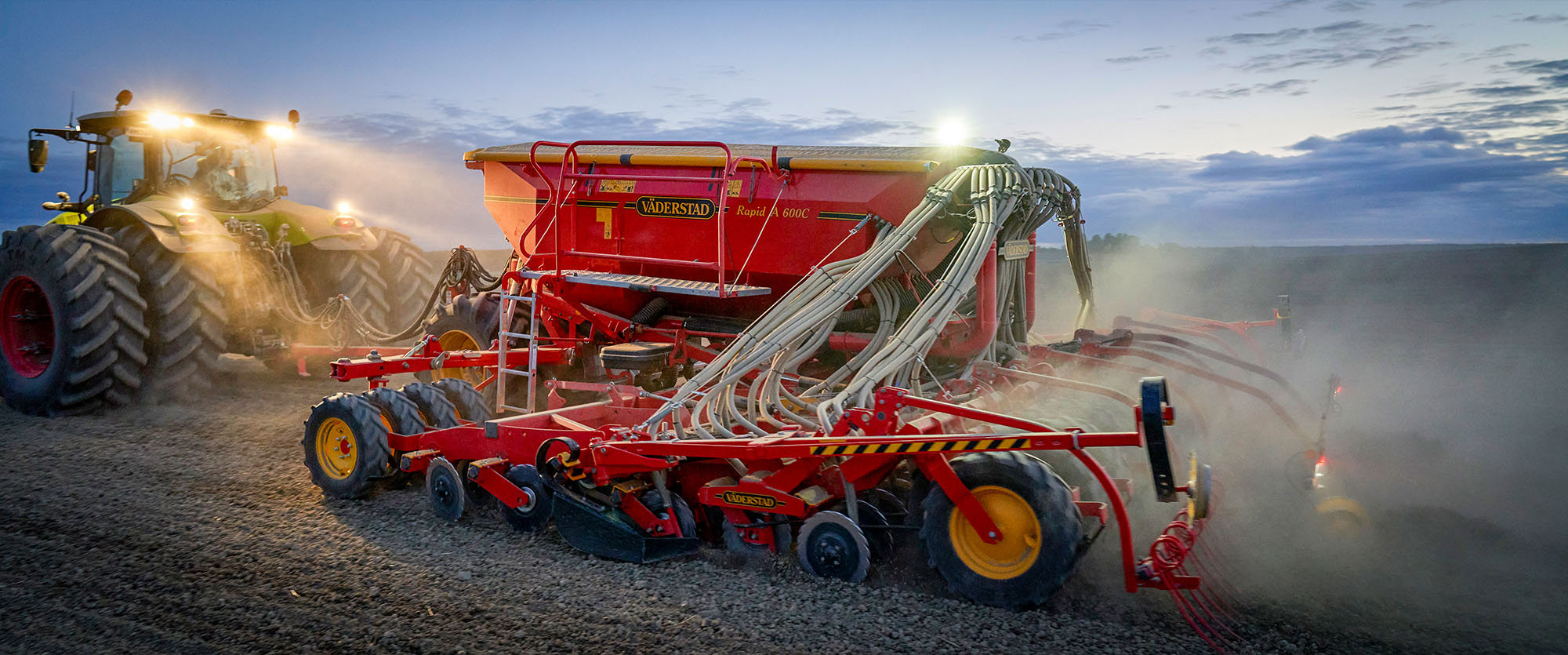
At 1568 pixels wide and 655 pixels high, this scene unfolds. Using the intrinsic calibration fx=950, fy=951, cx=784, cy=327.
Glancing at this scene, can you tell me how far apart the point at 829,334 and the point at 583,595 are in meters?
1.65

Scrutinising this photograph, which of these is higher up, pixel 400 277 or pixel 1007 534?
pixel 400 277

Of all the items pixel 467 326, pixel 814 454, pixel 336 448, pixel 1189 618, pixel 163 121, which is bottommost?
pixel 1189 618

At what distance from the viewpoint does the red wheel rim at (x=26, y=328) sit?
724cm

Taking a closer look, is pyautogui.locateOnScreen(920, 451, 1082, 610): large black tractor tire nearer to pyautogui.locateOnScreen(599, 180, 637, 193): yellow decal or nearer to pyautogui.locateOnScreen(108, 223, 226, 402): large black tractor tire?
pyautogui.locateOnScreen(599, 180, 637, 193): yellow decal

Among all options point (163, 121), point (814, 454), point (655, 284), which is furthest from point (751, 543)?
point (163, 121)

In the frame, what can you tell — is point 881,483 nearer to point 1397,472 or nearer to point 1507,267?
point 1397,472

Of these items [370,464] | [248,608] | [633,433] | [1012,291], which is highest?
[1012,291]

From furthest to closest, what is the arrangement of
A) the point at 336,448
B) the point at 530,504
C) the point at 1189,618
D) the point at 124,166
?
the point at 124,166, the point at 336,448, the point at 530,504, the point at 1189,618

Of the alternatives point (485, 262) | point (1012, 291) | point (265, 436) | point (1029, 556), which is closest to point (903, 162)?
point (1012, 291)

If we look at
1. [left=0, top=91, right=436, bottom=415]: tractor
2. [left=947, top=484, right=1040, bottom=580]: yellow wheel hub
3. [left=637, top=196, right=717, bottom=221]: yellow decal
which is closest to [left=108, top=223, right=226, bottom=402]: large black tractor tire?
[left=0, top=91, right=436, bottom=415]: tractor

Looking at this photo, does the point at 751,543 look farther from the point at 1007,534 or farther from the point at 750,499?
the point at 1007,534

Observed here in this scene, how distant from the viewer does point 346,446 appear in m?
4.75

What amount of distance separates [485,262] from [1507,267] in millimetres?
19554

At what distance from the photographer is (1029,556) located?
10.7 ft
